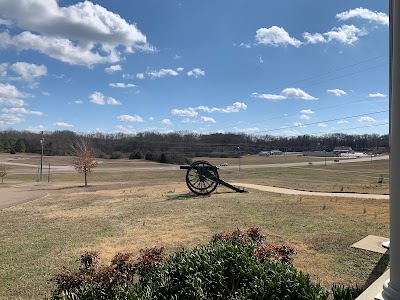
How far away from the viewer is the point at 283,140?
104 m

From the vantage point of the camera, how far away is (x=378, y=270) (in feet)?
20.9

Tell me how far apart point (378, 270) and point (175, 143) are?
84.0 m

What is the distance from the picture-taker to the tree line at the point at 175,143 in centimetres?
8619

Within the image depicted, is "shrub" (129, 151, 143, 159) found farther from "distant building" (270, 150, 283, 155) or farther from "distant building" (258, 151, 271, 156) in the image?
"distant building" (270, 150, 283, 155)

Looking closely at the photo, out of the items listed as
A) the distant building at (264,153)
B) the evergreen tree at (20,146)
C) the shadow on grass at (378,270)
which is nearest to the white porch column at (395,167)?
the shadow on grass at (378,270)

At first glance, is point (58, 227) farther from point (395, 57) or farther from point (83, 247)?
point (395, 57)

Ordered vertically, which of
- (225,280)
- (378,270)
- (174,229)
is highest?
(225,280)

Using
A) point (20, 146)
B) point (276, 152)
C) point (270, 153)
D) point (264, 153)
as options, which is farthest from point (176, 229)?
point (276, 152)

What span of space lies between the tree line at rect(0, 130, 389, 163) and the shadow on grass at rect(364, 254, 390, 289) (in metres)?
69.1

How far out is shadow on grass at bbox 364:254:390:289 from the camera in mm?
5880

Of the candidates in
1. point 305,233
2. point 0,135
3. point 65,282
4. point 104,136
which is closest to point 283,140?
point 104,136

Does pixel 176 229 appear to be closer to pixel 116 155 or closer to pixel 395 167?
pixel 395 167

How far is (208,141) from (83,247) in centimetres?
7979

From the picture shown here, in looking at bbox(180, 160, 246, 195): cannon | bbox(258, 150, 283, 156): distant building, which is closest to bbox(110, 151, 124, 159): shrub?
bbox(258, 150, 283, 156): distant building
